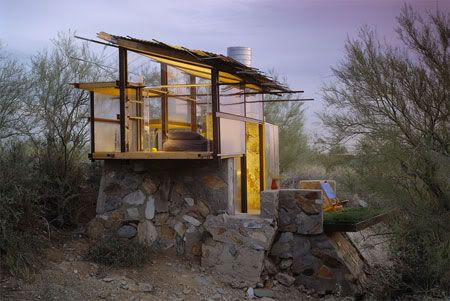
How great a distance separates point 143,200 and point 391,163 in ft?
15.3

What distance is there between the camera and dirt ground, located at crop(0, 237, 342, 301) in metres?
7.74

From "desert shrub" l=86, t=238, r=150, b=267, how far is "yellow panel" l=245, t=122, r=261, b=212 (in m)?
3.28

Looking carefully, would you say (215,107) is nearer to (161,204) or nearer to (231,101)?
(231,101)

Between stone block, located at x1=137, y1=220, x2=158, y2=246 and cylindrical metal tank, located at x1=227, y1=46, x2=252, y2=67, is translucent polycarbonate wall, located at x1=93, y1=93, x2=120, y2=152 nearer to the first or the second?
stone block, located at x1=137, y1=220, x2=158, y2=246

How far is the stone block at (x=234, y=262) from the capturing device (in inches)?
386

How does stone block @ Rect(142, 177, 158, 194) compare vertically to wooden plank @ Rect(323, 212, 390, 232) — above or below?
above

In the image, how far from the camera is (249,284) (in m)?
9.72

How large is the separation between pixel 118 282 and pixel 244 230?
2.49 metres

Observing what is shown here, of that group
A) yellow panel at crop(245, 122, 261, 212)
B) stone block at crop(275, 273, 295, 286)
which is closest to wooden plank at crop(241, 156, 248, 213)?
yellow panel at crop(245, 122, 261, 212)

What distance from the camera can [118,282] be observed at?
8.66 meters

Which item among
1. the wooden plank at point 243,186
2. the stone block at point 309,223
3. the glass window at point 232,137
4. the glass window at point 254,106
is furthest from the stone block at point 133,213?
the glass window at point 254,106

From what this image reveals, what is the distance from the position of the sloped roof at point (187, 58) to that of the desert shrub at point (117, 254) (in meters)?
3.42

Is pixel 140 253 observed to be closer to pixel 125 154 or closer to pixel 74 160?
pixel 125 154

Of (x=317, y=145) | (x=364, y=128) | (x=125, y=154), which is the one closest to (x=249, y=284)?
(x=125, y=154)
